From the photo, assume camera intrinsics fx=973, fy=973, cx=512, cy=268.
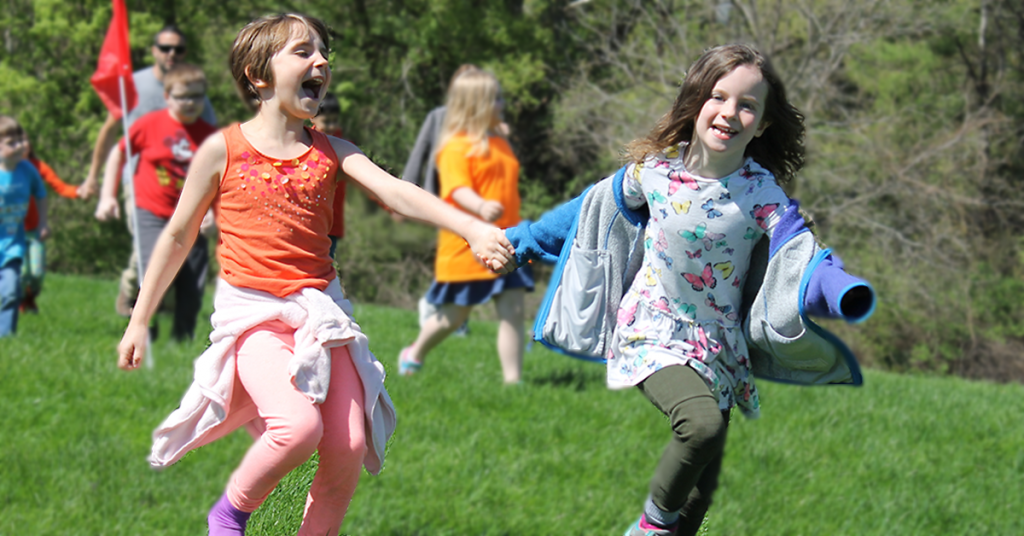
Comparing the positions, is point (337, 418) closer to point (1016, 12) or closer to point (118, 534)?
point (118, 534)

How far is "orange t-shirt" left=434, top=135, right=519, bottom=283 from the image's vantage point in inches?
255

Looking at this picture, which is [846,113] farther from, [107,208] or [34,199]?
[107,208]

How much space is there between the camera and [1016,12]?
18.9 m

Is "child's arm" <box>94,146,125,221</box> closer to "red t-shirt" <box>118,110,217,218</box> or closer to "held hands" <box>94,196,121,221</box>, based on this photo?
"held hands" <box>94,196,121,221</box>

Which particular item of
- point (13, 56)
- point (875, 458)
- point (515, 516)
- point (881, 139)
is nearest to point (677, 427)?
point (515, 516)

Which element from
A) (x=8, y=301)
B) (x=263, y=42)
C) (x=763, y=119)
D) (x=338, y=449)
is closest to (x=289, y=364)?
(x=338, y=449)

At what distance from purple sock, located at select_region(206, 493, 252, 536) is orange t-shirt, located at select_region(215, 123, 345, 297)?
2.16ft

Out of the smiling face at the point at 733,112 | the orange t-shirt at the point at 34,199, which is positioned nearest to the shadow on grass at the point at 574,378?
the smiling face at the point at 733,112

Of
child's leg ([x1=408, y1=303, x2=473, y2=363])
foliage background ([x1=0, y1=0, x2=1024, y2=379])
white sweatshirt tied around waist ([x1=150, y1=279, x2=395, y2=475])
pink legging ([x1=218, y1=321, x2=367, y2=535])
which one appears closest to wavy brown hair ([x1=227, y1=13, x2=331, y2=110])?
white sweatshirt tied around waist ([x1=150, y1=279, x2=395, y2=475])

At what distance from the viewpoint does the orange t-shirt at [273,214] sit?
2852 millimetres

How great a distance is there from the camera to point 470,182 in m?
6.53

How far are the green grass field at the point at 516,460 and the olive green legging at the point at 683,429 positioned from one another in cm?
107

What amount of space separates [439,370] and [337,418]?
414 centimetres

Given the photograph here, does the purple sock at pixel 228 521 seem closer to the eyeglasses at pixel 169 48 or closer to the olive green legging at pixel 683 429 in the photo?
the olive green legging at pixel 683 429
